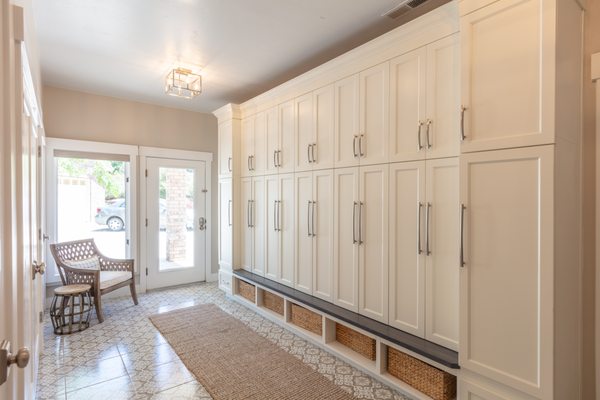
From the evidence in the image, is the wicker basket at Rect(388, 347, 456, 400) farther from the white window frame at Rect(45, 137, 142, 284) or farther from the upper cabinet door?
the white window frame at Rect(45, 137, 142, 284)

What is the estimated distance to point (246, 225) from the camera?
13.9 feet

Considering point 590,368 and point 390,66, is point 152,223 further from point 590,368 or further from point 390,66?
point 590,368

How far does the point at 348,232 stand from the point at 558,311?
154 centimetres

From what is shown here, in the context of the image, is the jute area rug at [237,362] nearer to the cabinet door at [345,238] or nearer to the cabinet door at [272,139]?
the cabinet door at [345,238]

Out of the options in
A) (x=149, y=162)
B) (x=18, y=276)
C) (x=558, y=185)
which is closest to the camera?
(x=18, y=276)

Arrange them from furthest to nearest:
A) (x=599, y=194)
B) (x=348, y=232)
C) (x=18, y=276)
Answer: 1. (x=348, y=232)
2. (x=599, y=194)
3. (x=18, y=276)

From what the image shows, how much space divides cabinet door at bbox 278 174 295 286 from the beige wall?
7.13ft

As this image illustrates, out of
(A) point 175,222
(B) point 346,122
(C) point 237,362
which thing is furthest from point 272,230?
(A) point 175,222

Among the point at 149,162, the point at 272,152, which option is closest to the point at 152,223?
the point at 149,162

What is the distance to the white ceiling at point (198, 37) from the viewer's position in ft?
7.88

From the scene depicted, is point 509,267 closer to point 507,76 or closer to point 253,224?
point 507,76

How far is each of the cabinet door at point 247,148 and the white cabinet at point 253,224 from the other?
5.3 inches

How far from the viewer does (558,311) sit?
1572 mm

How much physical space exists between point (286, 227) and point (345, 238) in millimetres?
905
